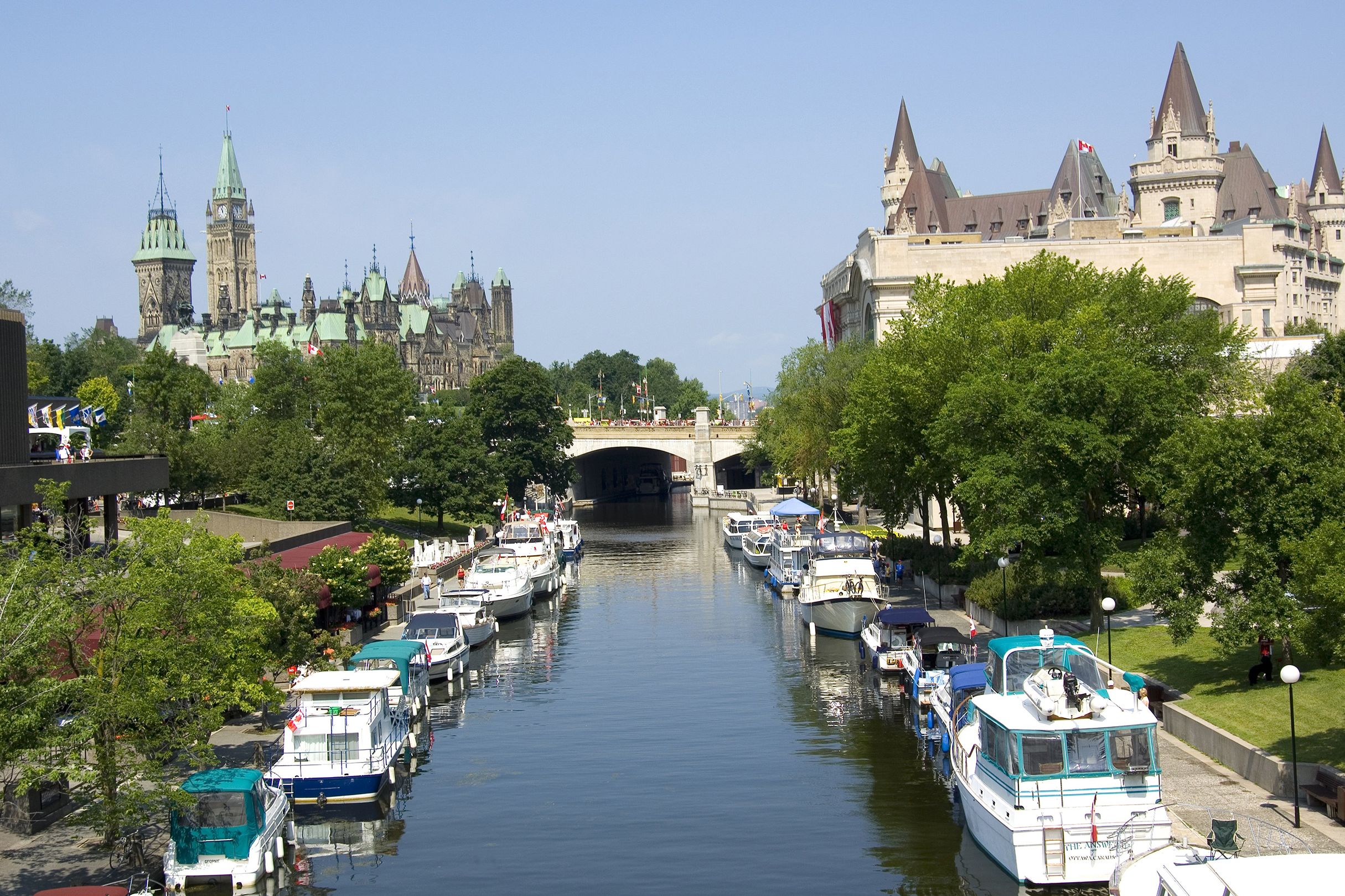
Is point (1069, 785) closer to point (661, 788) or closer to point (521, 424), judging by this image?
point (661, 788)

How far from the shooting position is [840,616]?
191ft

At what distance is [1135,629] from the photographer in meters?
46.1

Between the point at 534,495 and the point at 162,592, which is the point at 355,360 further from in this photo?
the point at 162,592

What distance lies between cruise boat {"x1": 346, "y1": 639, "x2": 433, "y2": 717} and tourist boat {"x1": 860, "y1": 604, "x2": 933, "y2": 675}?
15.9 meters

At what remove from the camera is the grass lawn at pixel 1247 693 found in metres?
30.3

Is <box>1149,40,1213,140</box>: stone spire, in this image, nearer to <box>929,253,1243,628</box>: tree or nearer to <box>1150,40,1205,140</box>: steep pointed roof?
<box>1150,40,1205,140</box>: steep pointed roof

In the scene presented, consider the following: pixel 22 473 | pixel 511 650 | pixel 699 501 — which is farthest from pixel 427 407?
pixel 22 473

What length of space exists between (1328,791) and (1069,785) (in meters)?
5.50

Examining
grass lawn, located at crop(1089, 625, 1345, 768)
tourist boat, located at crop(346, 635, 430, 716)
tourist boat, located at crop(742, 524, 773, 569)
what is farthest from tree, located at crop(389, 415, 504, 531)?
grass lawn, located at crop(1089, 625, 1345, 768)

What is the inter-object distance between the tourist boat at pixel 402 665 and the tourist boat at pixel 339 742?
122 inches

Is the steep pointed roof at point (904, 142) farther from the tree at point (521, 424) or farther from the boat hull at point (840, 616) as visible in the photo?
the boat hull at point (840, 616)

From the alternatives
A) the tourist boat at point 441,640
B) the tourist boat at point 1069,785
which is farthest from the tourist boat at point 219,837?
the tourist boat at point 441,640

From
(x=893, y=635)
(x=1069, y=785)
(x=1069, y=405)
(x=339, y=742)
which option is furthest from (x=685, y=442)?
(x=1069, y=785)

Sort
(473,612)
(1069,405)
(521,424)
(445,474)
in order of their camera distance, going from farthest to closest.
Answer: (521,424)
(445,474)
(473,612)
(1069,405)
